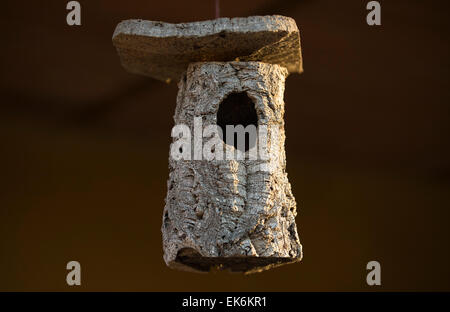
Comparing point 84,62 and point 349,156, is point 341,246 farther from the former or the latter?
point 84,62

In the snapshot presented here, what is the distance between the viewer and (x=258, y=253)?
3.03 m

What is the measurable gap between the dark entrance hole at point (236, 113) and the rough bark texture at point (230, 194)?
0.15 m

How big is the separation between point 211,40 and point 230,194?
Answer: 0.62 m

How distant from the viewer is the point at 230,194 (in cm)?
305

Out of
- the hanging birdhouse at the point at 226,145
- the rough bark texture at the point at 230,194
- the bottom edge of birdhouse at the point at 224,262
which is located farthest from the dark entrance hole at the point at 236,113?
the bottom edge of birdhouse at the point at 224,262

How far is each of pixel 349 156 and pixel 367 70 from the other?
127 cm

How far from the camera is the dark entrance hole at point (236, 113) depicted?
3.34 m

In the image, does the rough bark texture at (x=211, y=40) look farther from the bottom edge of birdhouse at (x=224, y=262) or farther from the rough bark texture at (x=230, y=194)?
the bottom edge of birdhouse at (x=224, y=262)

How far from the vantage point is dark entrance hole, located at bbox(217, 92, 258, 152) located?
334 centimetres

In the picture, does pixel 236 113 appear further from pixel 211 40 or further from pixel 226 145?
pixel 211 40

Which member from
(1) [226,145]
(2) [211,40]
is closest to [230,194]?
(1) [226,145]

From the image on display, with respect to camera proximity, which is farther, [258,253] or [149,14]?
[149,14]

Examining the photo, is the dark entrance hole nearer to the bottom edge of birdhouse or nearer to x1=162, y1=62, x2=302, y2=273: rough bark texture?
x1=162, y1=62, x2=302, y2=273: rough bark texture
